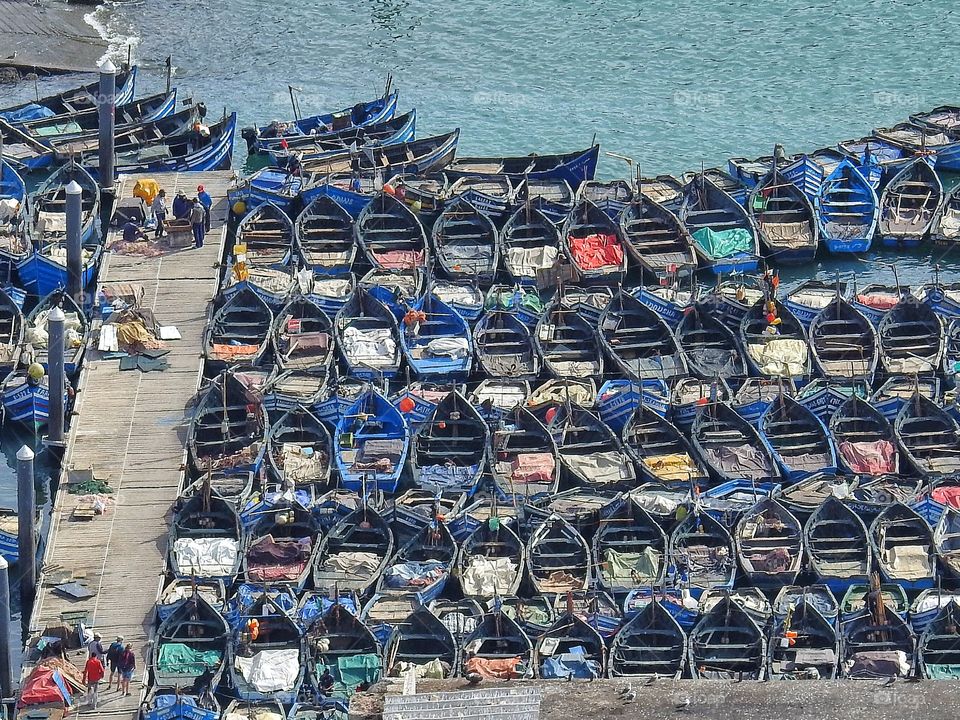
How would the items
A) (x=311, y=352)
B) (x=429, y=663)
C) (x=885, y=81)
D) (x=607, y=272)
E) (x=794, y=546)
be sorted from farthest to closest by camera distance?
1. (x=885, y=81)
2. (x=607, y=272)
3. (x=311, y=352)
4. (x=794, y=546)
5. (x=429, y=663)

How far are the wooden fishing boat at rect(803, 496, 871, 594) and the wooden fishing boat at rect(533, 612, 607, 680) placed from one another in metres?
8.47

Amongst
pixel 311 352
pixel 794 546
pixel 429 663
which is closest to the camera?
pixel 429 663

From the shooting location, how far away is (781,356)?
7812 cm

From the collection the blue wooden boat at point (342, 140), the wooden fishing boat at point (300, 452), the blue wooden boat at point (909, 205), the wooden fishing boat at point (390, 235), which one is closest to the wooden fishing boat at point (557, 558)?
the wooden fishing boat at point (300, 452)

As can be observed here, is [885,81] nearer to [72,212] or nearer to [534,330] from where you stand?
[534,330]

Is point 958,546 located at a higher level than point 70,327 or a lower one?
higher

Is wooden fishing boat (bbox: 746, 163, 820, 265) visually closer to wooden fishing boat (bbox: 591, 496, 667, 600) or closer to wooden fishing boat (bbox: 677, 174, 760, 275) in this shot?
wooden fishing boat (bbox: 677, 174, 760, 275)

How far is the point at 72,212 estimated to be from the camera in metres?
80.2

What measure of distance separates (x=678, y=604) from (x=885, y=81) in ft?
165

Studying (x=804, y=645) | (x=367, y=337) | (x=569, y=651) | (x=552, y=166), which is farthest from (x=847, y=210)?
(x=569, y=651)

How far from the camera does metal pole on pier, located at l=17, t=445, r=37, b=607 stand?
2601 inches

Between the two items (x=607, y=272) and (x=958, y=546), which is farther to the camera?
(x=607, y=272)

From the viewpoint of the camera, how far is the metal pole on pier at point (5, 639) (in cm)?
6122

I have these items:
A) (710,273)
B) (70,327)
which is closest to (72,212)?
(70,327)
